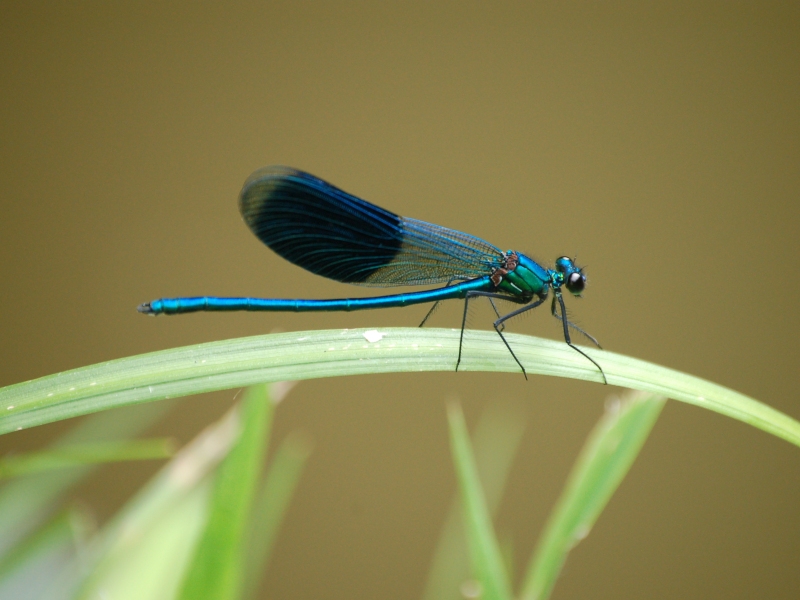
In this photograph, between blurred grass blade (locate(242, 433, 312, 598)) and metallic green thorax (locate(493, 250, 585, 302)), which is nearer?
blurred grass blade (locate(242, 433, 312, 598))

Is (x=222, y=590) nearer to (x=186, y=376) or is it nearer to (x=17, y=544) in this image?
(x=186, y=376)

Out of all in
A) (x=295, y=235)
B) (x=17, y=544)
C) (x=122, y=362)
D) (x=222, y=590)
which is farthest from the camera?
(x=295, y=235)

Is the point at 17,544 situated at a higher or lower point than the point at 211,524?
lower

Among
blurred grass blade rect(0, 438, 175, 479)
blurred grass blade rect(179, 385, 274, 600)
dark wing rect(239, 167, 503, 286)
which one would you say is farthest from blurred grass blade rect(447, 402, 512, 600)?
dark wing rect(239, 167, 503, 286)

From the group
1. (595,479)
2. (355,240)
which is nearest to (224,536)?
(595,479)

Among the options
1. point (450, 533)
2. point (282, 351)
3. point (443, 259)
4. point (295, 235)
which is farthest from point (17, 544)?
point (443, 259)

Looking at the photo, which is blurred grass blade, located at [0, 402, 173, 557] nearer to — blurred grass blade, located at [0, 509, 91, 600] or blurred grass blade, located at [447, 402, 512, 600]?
blurred grass blade, located at [0, 509, 91, 600]

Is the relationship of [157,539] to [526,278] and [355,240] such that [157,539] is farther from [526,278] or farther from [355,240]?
[526,278]
